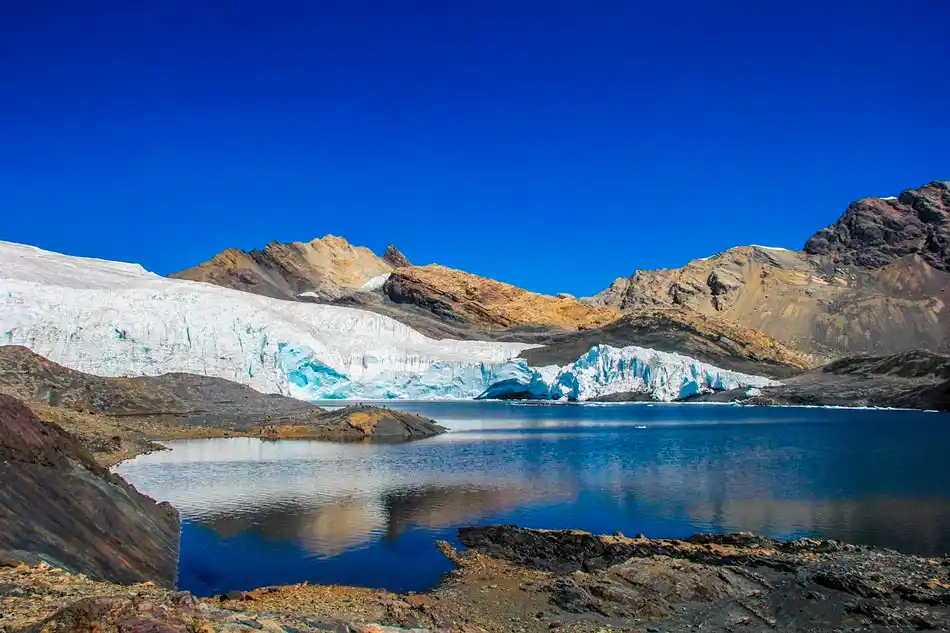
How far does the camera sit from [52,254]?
7012 cm

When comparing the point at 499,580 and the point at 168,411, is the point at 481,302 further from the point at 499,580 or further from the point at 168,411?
the point at 499,580

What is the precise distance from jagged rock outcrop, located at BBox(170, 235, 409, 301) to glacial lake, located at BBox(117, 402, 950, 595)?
112201mm

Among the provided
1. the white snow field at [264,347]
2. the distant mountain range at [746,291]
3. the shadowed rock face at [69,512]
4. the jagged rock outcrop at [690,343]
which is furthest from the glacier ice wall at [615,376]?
the shadowed rock face at [69,512]

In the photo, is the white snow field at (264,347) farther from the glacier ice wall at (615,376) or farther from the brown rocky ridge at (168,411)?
the brown rocky ridge at (168,411)

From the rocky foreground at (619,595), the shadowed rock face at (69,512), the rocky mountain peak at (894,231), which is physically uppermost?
the rocky mountain peak at (894,231)

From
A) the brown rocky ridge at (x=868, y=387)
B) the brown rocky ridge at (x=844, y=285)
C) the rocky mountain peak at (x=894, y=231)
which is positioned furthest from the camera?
the rocky mountain peak at (x=894, y=231)

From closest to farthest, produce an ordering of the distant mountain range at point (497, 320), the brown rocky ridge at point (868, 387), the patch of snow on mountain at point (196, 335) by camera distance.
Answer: the patch of snow on mountain at point (196, 335) → the distant mountain range at point (497, 320) → the brown rocky ridge at point (868, 387)

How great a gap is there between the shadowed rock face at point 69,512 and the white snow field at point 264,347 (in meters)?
38.3

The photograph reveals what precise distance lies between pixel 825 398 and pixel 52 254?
76.8m

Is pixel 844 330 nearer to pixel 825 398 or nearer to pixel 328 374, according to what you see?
pixel 825 398

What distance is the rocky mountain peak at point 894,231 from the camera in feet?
489

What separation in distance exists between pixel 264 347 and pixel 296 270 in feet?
383

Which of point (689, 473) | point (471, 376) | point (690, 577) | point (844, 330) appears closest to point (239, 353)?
point (471, 376)

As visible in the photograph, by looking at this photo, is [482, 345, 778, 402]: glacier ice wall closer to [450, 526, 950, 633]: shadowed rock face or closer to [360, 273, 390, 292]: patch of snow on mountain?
[450, 526, 950, 633]: shadowed rock face
